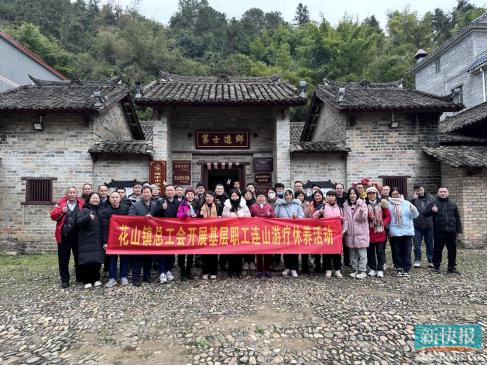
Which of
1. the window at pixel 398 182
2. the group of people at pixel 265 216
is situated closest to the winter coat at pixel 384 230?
the group of people at pixel 265 216

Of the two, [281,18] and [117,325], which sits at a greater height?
[281,18]

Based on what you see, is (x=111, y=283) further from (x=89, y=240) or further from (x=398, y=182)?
(x=398, y=182)

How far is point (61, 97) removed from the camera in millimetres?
9805

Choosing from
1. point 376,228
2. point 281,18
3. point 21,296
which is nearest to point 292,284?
point 376,228

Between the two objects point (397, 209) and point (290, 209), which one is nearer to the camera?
point (397, 209)

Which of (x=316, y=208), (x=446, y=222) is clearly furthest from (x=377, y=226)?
(x=446, y=222)

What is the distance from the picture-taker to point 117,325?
12.7ft

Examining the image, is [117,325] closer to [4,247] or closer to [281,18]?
[4,247]

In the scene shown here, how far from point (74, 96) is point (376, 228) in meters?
9.58

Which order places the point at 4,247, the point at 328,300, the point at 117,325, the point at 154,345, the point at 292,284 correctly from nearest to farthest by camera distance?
the point at 154,345
the point at 117,325
the point at 328,300
the point at 292,284
the point at 4,247

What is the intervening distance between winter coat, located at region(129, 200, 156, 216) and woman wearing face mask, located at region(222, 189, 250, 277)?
134 cm

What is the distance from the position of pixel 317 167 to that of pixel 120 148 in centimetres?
599

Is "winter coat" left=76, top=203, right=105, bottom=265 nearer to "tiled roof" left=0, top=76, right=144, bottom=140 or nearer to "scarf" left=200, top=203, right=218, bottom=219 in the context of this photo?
"scarf" left=200, top=203, right=218, bottom=219

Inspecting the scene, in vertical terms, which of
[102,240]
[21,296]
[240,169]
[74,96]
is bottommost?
[21,296]
